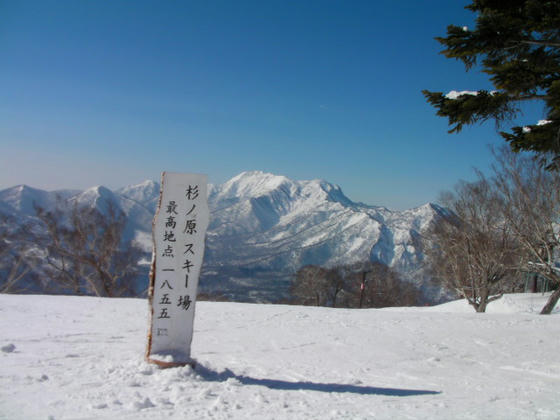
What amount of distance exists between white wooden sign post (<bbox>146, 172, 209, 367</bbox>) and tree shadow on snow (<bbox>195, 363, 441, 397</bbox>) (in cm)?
38

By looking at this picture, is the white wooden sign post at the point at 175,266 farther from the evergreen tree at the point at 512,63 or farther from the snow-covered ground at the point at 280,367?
the evergreen tree at the point at 512,63

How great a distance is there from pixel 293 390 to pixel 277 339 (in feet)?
11.8

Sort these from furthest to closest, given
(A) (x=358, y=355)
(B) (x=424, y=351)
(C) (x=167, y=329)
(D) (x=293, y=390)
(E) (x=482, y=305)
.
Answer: (E) (x=482, y=305)
(B) (x=424, y=351)
(A) (x=358, y=355)
(C) (x=167, y=329)
(D) (x=293, y=390)

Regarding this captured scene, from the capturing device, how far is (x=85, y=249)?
21016 mm

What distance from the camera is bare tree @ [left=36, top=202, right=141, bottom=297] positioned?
20.6 meters

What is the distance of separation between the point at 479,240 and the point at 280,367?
47.3 feet

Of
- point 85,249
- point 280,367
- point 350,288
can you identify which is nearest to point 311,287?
point 350,288

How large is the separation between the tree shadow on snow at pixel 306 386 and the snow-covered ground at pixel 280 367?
0.02 meters

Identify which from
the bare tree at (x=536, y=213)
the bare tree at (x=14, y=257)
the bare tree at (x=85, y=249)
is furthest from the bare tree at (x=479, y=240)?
the bare tree at (x=14, y=257)

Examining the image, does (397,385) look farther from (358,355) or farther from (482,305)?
(482,305)

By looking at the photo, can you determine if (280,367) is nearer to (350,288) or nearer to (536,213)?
(536,213)

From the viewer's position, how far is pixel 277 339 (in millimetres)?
8203

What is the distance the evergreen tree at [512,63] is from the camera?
4805 millimetres

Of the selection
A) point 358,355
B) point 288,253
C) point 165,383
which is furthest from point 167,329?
point 288,253
